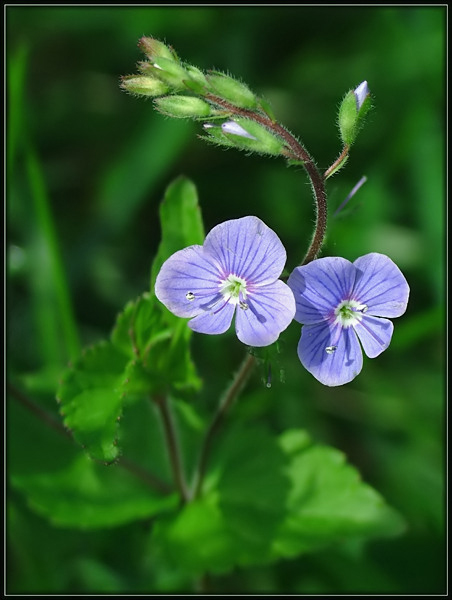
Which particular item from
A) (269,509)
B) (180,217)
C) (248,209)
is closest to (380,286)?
(180,217)

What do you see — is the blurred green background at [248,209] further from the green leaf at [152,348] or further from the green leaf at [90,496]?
the green leaf at [152,348]

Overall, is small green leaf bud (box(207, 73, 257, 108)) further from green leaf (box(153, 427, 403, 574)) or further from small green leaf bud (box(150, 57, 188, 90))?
green leaf (box(153, 427, 403, 574))

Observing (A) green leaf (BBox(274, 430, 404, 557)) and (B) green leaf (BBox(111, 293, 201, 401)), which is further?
(A) green leaf (BBox(274, 430, 404, 557))

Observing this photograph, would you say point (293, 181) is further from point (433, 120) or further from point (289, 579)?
point (289, 579)

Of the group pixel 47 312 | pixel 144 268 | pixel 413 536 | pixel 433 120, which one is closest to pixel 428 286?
pixel 433 120

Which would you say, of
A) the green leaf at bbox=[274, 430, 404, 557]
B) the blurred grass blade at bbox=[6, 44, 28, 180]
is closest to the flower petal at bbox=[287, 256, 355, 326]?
the green leaf at bbox=[274, 430, 404, 557]
